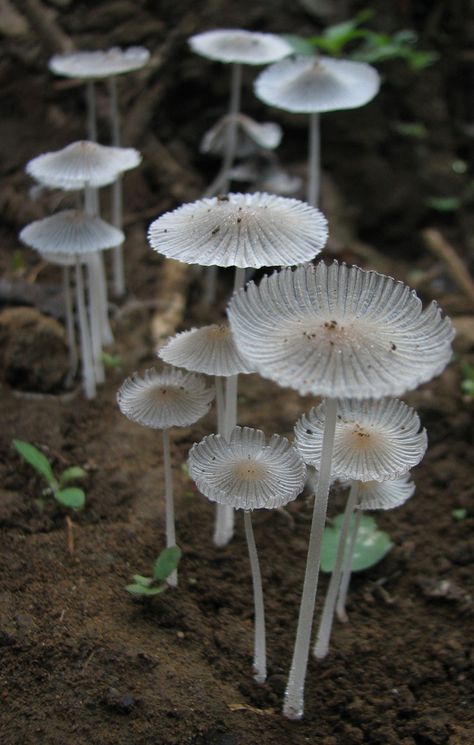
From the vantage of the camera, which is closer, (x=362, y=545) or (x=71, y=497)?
(x=71, y=497)

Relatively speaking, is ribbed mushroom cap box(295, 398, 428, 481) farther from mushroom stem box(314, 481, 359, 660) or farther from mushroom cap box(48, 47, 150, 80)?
mushroom cap box(48, 47, 150, 80)

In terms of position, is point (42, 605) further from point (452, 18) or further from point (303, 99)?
point (452, 18)

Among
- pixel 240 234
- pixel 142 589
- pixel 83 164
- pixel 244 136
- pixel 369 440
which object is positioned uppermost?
pixel 240 234

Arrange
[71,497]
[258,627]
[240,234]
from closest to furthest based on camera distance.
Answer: [240,234], [258,627], [71,497]

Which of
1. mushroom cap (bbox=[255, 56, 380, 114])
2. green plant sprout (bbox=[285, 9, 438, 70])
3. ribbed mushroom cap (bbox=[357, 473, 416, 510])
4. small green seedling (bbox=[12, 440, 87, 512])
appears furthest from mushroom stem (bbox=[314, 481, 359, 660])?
green plant sprout (bbox=[285, 9, 438, 70])

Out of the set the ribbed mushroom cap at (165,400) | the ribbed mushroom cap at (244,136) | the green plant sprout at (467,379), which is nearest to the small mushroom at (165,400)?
the ribbed mushroom cap at (165,400)

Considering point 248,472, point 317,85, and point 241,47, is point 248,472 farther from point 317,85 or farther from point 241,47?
point 241,47

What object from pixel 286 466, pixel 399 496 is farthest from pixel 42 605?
pixel 399 496

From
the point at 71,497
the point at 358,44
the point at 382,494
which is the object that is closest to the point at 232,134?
the point at 358,44
